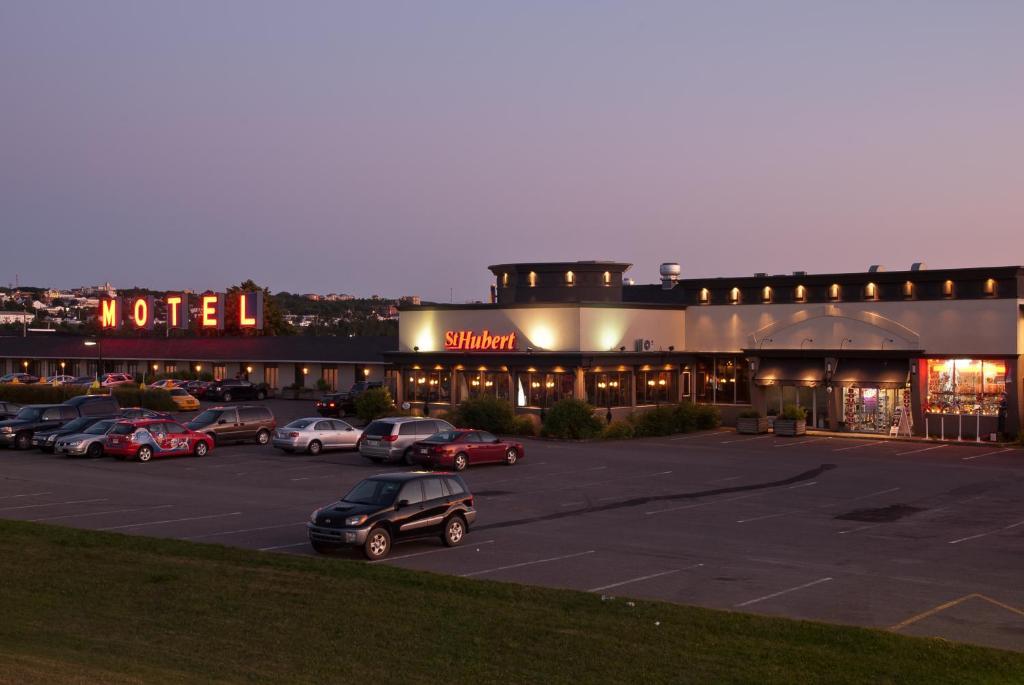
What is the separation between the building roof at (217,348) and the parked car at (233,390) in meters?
3.51

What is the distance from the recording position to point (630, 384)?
54312mm

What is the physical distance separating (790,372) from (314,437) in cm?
2444

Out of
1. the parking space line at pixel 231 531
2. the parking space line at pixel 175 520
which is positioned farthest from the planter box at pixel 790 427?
the parking space line at pixel 231 531

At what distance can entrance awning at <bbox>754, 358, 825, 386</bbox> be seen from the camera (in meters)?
51.8

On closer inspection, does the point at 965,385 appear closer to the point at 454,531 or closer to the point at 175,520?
the point at 454,531

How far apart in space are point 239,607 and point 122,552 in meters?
5.05

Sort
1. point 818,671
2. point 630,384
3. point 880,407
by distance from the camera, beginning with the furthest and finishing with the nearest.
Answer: point 630,384, point 880,407, point 818,671

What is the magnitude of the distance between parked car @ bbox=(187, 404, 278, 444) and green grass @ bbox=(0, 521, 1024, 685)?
81.7ft

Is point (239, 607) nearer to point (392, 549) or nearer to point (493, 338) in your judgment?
point (392, 549)

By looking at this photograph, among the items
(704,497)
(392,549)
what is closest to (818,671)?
(392,549)

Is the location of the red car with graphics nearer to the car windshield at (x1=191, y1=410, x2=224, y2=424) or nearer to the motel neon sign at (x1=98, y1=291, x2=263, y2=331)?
the car windshield at (x1=191, y1=410, x2=224, y2=424)

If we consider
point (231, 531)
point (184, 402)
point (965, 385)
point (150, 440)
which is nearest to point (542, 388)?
point (965, 385)

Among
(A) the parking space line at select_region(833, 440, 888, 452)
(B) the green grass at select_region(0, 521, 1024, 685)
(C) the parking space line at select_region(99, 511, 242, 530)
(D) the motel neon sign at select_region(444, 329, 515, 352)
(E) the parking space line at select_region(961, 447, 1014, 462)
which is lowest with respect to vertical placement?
(B) the green grass at select_region(0, 521, 1024, 685)

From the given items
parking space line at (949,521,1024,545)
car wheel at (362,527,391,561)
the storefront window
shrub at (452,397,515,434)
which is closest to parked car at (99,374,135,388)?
shrub at (452,397,515,434)
